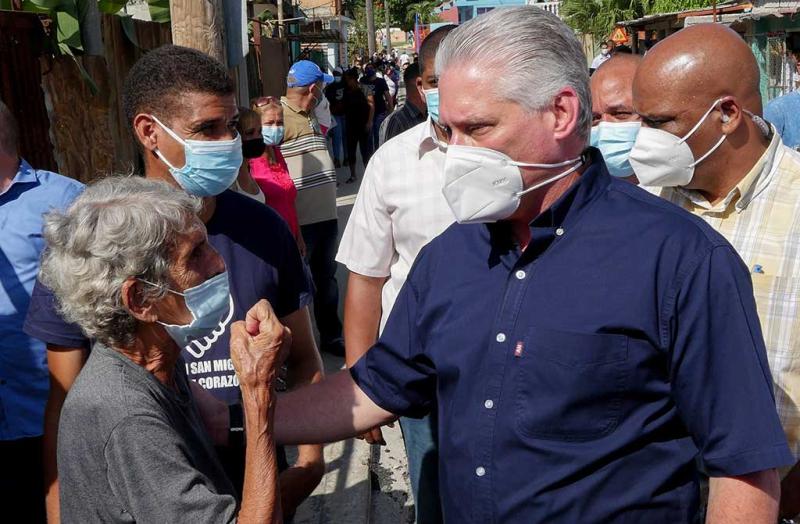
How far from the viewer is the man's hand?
2.61m

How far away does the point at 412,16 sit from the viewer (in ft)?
245

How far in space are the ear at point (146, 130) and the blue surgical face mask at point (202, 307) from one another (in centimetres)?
86

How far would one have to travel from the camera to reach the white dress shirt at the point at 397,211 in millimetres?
3225

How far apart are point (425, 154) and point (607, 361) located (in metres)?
1.60

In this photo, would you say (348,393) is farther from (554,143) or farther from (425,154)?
(425,154)

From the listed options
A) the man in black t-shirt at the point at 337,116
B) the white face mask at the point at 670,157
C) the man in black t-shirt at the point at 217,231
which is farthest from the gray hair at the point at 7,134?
the man in black t-shirt at the point at 337,116

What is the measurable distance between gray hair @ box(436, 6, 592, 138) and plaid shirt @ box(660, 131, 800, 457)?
29.5 inches

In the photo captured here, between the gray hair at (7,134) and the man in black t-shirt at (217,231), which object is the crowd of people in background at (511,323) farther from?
the gray hair at (7,134)

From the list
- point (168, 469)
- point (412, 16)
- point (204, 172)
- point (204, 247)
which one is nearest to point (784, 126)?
point (204, 172)

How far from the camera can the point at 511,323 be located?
195 centimetres

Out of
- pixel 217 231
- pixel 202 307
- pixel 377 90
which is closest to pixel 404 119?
pixel 217 231

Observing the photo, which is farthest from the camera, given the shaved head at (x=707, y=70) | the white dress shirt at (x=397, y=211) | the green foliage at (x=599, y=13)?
the green foliage at (x=599, y=13)

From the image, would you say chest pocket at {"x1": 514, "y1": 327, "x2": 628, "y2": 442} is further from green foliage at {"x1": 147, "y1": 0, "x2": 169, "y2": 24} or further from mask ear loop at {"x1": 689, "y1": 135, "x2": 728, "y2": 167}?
green foliage at {"x1": 147, "y1": 0, "x2": 169, "y2": 24}

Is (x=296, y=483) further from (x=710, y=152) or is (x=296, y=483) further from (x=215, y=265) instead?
(x=710, y=152)
